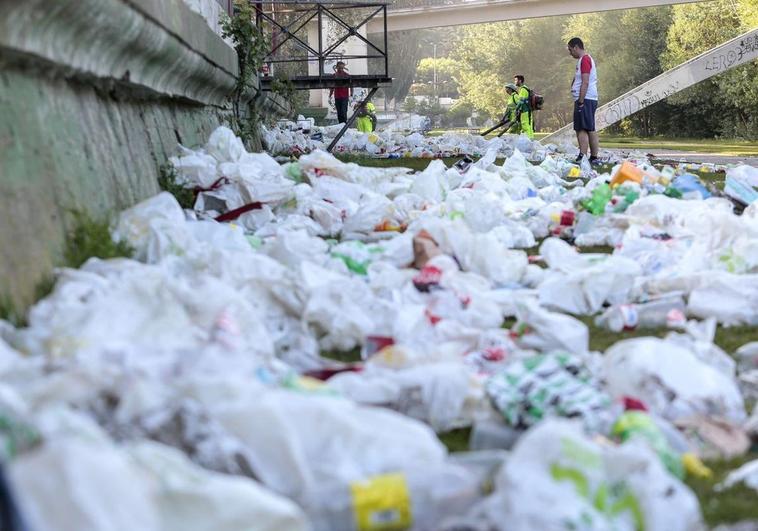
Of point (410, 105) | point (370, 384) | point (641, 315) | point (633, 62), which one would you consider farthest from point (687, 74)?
point (410, 105)

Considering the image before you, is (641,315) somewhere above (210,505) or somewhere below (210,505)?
below

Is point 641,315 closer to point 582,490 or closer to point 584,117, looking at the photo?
point 582,490

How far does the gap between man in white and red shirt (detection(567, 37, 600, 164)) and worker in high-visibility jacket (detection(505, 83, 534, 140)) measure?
5.84m

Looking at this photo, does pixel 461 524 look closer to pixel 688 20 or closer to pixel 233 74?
pixel 233 74

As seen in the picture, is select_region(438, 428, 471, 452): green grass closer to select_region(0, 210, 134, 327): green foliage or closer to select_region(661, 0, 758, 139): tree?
select_region(0, 210, 134, 327): green foliage

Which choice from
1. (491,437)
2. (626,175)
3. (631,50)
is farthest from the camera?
(631,50)

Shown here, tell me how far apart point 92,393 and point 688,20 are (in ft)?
149

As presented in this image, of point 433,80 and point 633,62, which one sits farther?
point 433,80

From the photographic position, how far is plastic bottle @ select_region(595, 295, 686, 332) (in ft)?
13.2

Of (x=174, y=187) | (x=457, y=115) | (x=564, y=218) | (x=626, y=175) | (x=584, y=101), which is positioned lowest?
(x=457, y=115)

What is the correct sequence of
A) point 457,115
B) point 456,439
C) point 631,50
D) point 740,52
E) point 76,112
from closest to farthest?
1. point 456,439
2. point 76,112
3. point 740,52
4. point 631,50
5. point 457,115

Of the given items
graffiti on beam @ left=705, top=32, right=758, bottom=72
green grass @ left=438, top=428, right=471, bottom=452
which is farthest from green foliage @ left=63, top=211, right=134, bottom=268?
graffiti on beam @ left=705, top=32, right=758, bottom=72

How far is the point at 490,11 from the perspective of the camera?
1278 inches

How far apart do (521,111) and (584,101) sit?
6827mm
